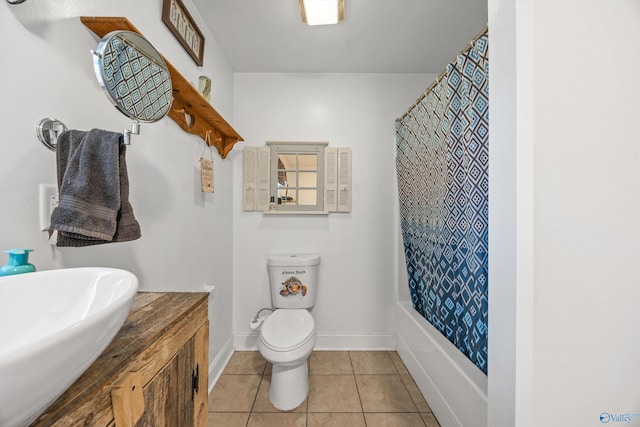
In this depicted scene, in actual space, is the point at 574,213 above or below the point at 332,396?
above

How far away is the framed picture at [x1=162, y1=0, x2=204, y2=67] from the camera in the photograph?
4.02 ft

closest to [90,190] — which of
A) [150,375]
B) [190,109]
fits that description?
[150,375]

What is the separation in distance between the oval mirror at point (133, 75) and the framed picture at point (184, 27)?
20.6 inches

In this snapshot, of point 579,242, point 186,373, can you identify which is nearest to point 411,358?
point 579,242

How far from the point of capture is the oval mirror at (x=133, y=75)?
2.38 feet

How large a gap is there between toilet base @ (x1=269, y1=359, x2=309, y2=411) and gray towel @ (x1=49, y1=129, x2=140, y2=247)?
1.23 m

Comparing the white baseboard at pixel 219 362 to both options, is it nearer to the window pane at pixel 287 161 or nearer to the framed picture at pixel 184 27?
the window pane at pixel 287 161

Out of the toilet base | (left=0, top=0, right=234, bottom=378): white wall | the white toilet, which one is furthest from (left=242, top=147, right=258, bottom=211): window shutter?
the toilet base

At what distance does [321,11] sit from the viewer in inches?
57.7

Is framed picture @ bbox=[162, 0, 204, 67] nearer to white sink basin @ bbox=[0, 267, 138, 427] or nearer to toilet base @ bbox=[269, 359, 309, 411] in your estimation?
white sink basin @ bbox=[0, 267, 138, 427]

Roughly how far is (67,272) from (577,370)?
1.25 meters

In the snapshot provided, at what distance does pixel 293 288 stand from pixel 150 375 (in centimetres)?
148

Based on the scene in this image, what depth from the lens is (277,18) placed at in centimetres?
160

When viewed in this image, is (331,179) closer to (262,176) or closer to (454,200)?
(262,176)
